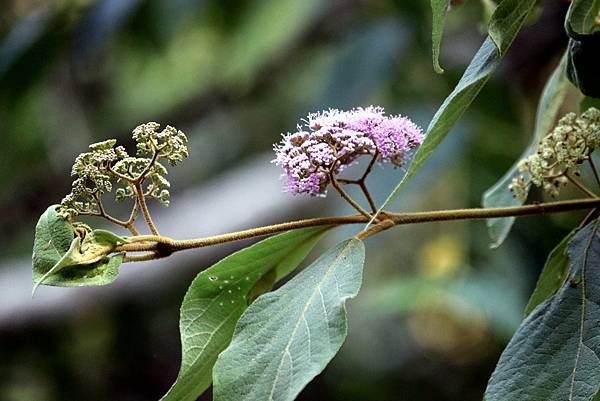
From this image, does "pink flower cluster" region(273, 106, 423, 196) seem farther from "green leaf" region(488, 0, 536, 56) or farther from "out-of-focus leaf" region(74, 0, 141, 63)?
"out-of-focus leaf" region(74, 0, 141, 63)

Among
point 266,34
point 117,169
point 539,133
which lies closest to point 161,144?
point 117,169

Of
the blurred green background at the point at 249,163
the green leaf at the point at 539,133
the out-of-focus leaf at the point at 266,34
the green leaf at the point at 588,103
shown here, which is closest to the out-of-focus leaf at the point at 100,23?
the blurred green background at the point at 249,163

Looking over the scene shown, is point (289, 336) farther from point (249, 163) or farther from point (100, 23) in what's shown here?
point (249, 163)

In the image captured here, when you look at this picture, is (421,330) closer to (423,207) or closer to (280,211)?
(423,207)

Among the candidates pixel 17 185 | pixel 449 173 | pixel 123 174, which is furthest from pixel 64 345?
pixel 123 174

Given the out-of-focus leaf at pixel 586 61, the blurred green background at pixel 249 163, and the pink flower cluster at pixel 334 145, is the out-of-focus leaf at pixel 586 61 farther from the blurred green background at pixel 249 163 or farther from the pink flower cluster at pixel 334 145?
the blurred green background at pixel 249 163

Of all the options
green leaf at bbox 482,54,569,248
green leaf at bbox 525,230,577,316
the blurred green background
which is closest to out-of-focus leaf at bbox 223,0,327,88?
the blurred green background
